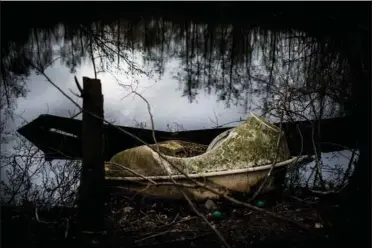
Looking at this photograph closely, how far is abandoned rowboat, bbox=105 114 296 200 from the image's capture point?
20.9 ft

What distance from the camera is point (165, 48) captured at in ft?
53.1

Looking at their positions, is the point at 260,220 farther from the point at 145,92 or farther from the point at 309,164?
the point at 145,92

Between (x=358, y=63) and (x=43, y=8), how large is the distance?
39.3 ft

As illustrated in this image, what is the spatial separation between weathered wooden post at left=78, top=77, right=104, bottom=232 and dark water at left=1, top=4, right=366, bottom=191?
169 inches

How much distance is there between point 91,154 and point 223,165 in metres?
2.53

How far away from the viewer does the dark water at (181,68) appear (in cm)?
1012

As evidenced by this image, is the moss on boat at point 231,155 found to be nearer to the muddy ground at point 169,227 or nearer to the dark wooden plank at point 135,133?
the muddy ground at point 169,227

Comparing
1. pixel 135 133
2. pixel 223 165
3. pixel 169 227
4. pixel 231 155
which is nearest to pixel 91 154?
pixel 169 227

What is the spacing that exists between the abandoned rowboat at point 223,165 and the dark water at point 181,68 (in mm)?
1538

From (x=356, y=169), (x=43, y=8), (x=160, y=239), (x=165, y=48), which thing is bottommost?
(x=160, y=239)

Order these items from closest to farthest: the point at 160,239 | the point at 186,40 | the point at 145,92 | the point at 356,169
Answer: the point at 160,239, the point at 356,169, the point at 145,92, the point at 186,40

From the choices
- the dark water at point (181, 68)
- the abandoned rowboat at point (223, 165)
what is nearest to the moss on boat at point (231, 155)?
the abandoned rowboat at point (223, 165)

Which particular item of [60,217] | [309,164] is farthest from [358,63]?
[60,217]

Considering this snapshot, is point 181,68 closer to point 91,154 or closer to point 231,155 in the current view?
point 231,155
